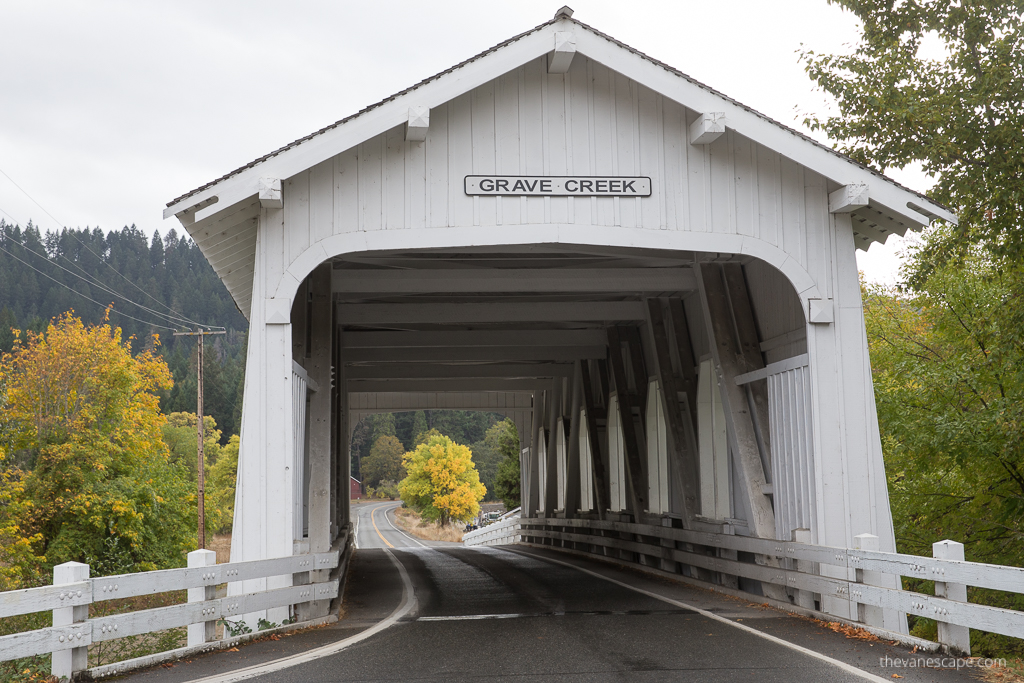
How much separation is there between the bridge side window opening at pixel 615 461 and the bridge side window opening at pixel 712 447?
4572 millimetres

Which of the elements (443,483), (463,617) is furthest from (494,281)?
(443,483)

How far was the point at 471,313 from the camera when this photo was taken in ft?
47.5

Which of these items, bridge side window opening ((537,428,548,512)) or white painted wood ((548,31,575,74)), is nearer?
white painted wood ((548,31,575,74))

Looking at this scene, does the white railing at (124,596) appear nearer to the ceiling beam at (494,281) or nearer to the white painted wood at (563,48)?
the ceiling beam at (494,281)

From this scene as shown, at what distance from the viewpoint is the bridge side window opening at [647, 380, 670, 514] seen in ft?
48.8

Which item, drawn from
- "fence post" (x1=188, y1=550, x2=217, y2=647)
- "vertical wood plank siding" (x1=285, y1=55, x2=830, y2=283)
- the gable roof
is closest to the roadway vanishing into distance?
"fence post" (x1=188, y1=550, x2=217, y2=647)

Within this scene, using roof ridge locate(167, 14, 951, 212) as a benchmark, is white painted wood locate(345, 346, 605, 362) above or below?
below

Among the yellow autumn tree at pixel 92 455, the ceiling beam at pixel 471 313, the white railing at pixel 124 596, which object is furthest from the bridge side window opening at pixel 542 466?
the white railing at pixel 124 596

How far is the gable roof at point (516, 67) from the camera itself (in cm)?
873

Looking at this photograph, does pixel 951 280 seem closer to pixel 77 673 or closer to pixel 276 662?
pixel 276 662

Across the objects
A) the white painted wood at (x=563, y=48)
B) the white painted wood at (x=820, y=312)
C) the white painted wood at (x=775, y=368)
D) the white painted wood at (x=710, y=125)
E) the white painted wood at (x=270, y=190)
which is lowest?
the white painted wood at (x=775, y=368)

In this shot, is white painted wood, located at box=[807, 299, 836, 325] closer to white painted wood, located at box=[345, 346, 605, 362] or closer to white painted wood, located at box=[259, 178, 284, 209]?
white painted wood, located at box=[259, 178, 284, 209]

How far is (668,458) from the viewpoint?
1463 centimetres

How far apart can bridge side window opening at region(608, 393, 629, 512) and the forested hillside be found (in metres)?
83.4
